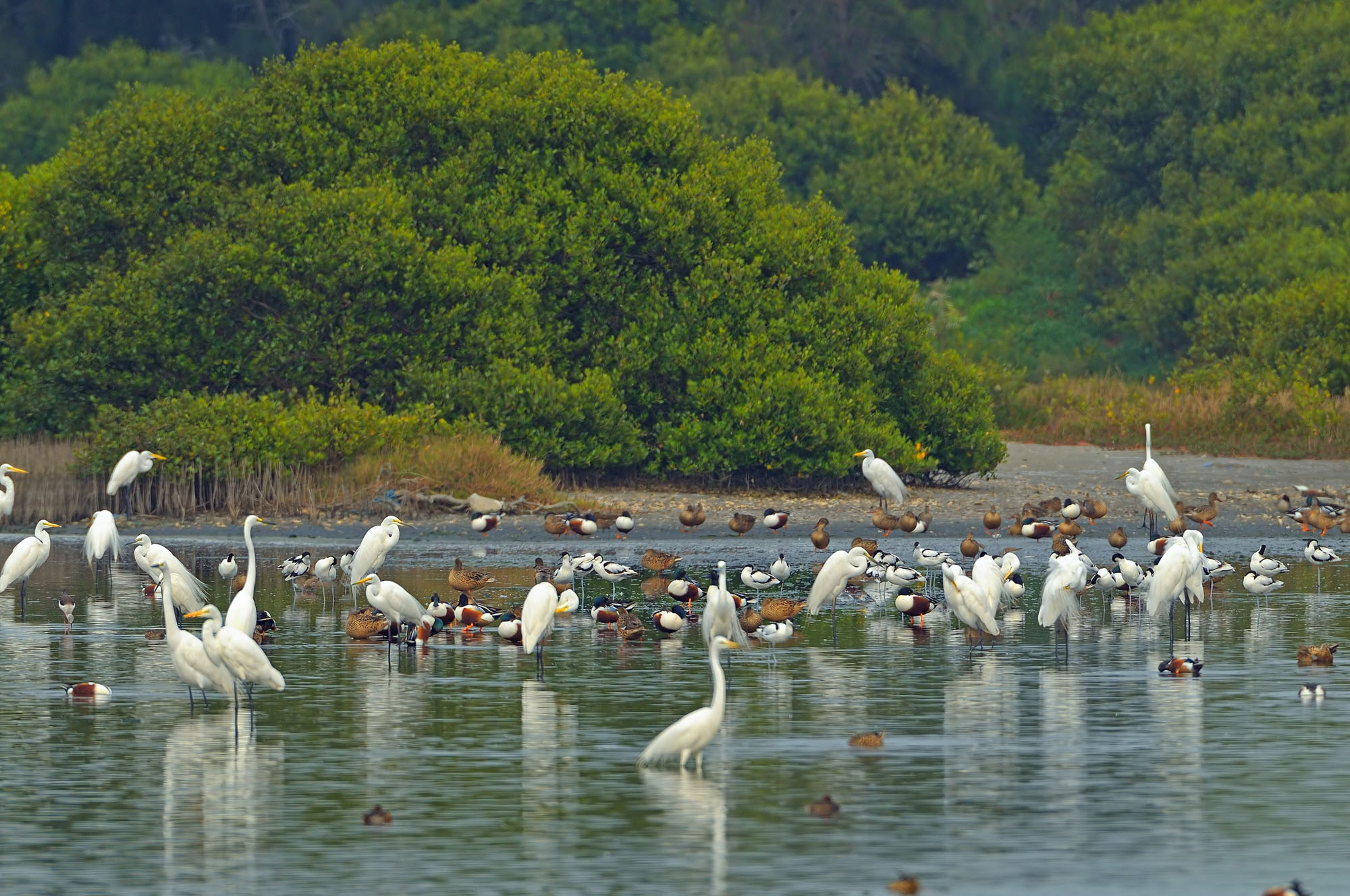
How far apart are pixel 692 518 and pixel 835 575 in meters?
9.77

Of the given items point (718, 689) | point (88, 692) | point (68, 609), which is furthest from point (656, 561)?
point (718, 689)

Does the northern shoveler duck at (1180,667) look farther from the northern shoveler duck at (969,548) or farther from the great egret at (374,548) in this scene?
the great egret at (374,548)

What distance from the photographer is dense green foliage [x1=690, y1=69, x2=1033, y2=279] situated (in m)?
66.6

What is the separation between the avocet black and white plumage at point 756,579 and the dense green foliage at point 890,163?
134 feet

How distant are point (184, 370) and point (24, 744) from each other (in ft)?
69.9

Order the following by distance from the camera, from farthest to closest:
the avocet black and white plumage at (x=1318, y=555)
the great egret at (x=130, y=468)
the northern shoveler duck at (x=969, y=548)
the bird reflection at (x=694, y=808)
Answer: the great egret at (x=130, y=468), the northern shoveler duck at (x=969, y=548), the avocet black and white plumage at (x=1318, y=555), the bird reflection at (x=694, y=808)

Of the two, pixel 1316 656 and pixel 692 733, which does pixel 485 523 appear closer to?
pixel 1316 656

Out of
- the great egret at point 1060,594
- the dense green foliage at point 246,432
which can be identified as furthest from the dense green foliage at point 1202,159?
the great egret at point 1060,594

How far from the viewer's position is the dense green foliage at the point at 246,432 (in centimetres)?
3403

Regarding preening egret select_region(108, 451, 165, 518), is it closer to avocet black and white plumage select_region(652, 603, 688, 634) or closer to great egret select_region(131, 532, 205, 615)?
great egret select_region(131, 532, 205, 615)

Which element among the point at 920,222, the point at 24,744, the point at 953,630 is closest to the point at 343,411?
the point at 953,630

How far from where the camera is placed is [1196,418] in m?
46.1

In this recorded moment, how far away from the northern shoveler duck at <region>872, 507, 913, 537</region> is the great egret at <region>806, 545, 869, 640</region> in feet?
29.3

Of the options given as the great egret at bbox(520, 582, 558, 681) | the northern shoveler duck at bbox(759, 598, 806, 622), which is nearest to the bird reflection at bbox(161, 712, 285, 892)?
the great egret at bbox(520, 582, 558, 681)
